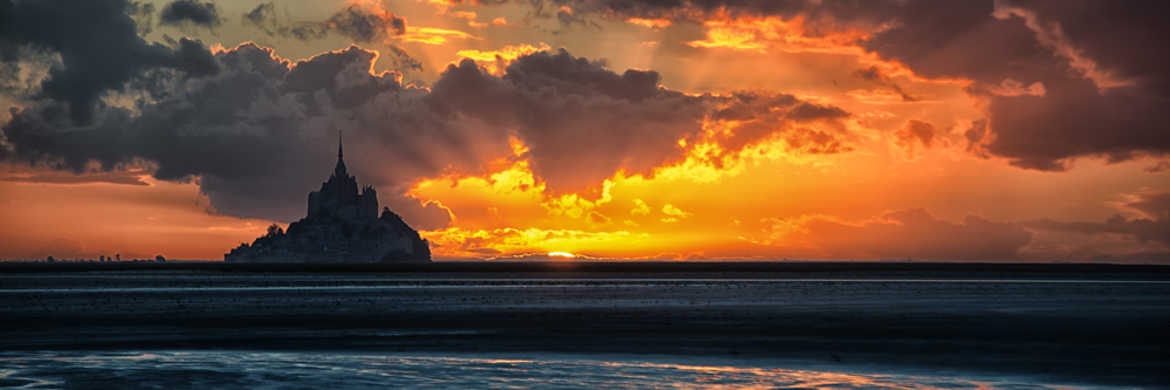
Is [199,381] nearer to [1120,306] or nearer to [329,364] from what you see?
[329,364]

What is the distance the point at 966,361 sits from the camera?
31219 millimetres

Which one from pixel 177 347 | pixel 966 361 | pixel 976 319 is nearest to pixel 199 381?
pixel 177 347

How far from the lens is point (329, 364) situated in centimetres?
2984

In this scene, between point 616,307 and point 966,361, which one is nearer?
point 966,361

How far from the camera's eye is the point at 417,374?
2725 cm

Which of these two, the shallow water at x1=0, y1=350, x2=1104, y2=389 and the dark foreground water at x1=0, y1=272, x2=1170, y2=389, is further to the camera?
the dark foreground water at x1=0, y1=272, x2=1170, y2=389

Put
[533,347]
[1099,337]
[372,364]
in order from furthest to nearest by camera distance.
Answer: [1099,337]
[533,347]
[372,364]

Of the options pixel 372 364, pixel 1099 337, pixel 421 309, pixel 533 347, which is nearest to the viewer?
pixel 372 364

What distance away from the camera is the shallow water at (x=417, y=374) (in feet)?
82.5

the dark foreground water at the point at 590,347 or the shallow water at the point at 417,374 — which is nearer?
the shallow water at the point at 417,374

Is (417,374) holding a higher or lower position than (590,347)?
lower

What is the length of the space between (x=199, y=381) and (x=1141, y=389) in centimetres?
2326

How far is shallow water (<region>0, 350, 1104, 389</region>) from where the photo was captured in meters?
25.2

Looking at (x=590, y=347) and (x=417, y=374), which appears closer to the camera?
(x=417, y=374)
